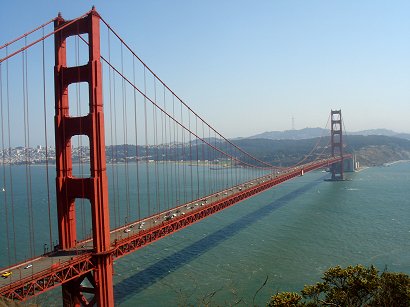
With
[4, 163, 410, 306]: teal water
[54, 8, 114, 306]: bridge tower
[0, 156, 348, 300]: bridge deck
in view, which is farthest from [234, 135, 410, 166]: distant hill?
[54, 8, 114, 306]: bridge tower

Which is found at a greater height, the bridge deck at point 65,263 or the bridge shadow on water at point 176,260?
the bridge deck at point 65,263

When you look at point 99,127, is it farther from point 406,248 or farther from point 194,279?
point 406,248

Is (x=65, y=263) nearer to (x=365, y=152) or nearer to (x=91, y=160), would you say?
(x=91, y=160)

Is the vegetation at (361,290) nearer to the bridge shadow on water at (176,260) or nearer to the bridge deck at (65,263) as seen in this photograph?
the bridge deck at (65,263)

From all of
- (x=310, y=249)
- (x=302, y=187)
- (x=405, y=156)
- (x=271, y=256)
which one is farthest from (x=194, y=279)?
(x=405, y=156)

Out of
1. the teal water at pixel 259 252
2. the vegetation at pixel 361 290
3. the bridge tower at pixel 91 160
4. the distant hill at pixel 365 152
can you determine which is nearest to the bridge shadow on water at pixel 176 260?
the teal water at pixel 259 252

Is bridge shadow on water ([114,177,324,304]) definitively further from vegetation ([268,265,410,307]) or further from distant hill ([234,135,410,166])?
distant hill ([234,135,410,166])
